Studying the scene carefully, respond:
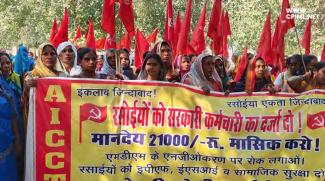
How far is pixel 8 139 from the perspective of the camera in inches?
183

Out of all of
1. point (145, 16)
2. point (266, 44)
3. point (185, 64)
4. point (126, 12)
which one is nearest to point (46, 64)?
point (126, 12)

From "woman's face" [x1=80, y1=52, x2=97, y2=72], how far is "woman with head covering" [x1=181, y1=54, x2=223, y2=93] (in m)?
0.89

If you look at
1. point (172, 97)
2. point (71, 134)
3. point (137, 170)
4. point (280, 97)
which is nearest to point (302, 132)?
point (280, 97)

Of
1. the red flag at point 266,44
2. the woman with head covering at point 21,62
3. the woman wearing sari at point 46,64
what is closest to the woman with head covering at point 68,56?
the woman wearing sari at point 46,64

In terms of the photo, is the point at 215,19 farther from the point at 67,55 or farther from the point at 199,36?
the point at 67,55

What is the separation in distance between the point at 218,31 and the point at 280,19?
3.87 feet

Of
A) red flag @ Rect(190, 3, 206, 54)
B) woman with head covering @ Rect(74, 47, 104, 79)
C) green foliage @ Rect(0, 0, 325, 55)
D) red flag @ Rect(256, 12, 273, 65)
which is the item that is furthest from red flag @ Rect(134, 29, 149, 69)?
green foliage @ Rect(0, 0, 325, 55)

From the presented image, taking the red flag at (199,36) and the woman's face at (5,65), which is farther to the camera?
the red flag at (199,36)

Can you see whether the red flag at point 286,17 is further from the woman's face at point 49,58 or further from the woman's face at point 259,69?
the woman's face at point 49,58

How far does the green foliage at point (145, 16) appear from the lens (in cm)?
1886

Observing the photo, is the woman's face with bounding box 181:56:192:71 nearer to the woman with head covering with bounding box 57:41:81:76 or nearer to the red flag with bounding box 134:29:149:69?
the red flag with bounding box 134:29:149:69

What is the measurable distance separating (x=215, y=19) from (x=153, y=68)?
9.43 feet

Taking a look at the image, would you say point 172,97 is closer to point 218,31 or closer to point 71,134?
point 71,134

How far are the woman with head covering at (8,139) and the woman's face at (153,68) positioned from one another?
1.28 meters
